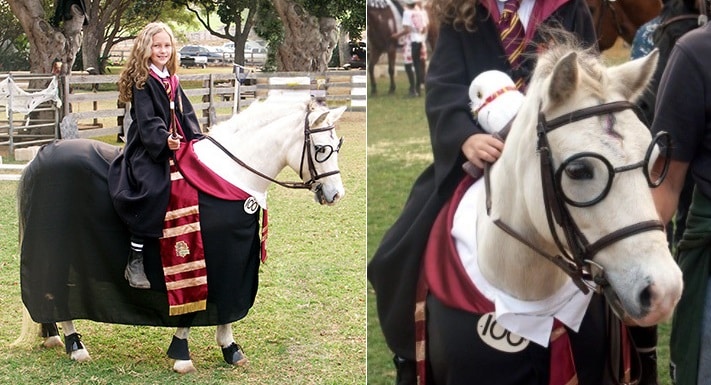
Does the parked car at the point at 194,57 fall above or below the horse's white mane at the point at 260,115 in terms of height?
above

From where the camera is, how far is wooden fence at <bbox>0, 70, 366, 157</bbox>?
1055 cm

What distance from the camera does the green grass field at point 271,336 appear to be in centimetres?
434

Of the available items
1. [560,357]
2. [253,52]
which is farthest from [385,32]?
[253,52]

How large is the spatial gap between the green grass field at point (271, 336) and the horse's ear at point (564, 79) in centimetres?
291

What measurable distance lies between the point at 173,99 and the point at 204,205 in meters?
0.55

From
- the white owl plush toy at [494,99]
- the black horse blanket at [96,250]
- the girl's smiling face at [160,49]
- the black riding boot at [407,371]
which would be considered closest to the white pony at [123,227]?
the black horse blanket at [96,250]

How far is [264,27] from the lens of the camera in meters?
10.0

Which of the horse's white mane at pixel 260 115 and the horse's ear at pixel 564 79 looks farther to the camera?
the horse's white mane at pixel 260 115

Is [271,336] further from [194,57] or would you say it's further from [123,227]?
[194,57]

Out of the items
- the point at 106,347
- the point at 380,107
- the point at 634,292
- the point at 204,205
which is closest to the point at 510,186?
the point at 634,292

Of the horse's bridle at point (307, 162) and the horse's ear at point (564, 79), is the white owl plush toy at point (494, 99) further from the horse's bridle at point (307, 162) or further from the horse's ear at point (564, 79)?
the horse's bridle at point (307, 162)

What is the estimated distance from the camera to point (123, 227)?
421 cm

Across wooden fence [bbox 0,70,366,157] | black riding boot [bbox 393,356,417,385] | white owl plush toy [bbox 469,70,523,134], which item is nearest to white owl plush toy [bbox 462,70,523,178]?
white owl plush toy [bbox 469,70,523,134]

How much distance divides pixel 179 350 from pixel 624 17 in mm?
3812
